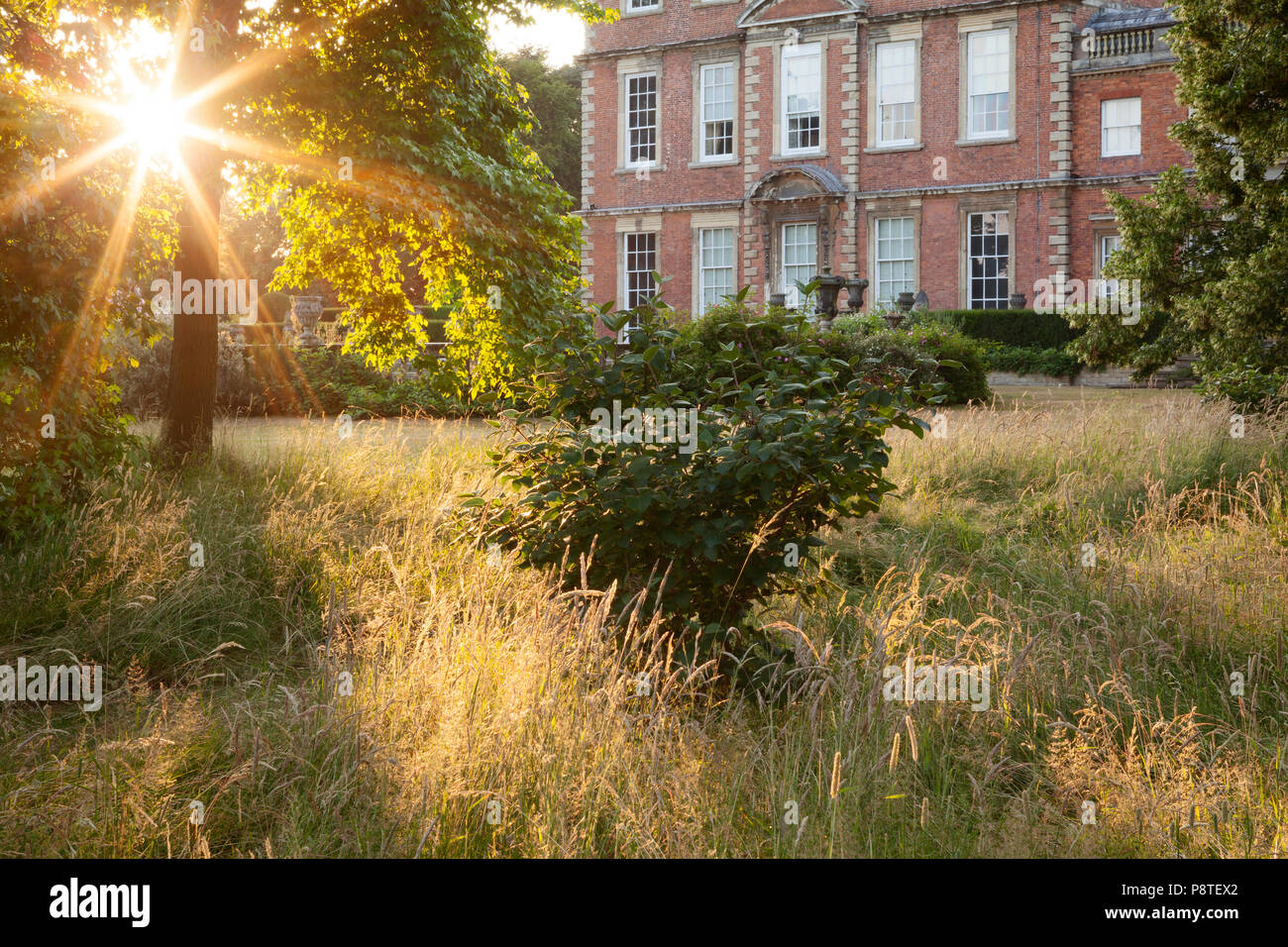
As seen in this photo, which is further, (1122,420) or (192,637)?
(1122,420)

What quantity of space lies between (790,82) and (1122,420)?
21.1 m

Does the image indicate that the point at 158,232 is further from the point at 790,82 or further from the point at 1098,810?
the point at 790,82

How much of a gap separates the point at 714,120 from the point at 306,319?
12535 mm

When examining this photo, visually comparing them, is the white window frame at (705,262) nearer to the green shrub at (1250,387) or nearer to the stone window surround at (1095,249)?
the stone window surround at (1095,249)

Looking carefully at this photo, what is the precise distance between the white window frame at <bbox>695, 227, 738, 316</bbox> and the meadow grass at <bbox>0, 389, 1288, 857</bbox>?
78.0ft

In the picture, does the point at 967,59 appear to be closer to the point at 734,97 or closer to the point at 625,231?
the point at 734,97

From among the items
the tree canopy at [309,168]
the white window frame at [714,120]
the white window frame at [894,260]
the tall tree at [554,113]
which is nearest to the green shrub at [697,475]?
the tree canopy at [309,168]

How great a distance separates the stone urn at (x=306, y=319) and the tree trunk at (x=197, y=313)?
10.2m

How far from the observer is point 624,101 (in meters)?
32.2

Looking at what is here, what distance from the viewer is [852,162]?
96.4ft

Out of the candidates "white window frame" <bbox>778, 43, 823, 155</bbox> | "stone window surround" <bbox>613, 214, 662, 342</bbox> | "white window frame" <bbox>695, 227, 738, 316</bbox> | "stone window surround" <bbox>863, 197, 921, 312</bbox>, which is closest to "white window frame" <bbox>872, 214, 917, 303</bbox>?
"stone window surround" <bbox>863, 197, 921, 312</bbox>

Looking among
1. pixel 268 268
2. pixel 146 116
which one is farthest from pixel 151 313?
pixel 268 268

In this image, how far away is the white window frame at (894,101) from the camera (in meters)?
28.7
